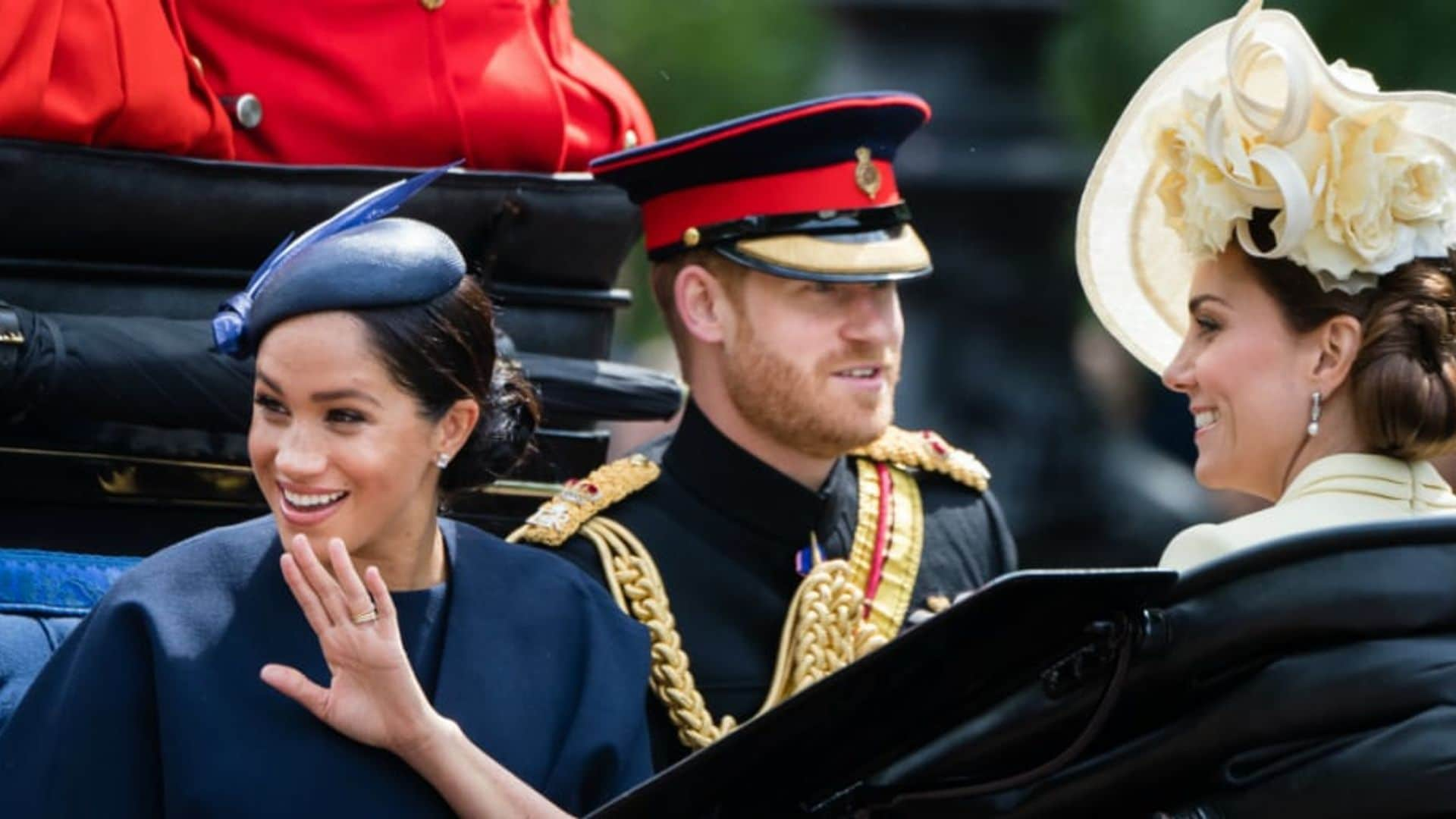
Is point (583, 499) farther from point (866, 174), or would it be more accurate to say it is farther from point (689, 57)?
point (689, 57)

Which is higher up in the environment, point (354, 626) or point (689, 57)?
point (354, 626)

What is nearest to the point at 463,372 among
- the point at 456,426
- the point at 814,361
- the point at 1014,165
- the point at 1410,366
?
the point at 456,426

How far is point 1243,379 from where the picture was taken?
3543 mm

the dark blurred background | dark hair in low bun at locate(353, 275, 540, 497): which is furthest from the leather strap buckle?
the dark blurred background

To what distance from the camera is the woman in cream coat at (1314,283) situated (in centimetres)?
341

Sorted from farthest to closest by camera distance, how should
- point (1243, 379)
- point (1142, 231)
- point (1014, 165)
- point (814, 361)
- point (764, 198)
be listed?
point (1014, 165), point (764, 198), point (814, 361), point (1142, 231), point (1243, 379)

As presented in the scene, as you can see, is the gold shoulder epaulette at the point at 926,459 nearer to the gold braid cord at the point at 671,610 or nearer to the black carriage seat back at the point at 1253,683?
the gold braid cord at the point at 671,610

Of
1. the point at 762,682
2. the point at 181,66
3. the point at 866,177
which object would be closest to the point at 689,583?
the point at 762,682

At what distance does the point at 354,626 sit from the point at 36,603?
63cm

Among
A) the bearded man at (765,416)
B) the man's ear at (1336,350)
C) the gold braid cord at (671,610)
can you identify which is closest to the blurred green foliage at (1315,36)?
the bearded man at (765,416)

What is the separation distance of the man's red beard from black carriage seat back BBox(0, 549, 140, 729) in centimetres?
103

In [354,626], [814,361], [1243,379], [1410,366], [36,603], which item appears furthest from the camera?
[814,361]

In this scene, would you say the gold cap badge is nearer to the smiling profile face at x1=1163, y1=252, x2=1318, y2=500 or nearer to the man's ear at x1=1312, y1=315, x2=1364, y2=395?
the smiling profile face at x1=1163, y1=252, x2=1318, y2=500

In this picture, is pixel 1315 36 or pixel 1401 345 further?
pixel 1315 36
